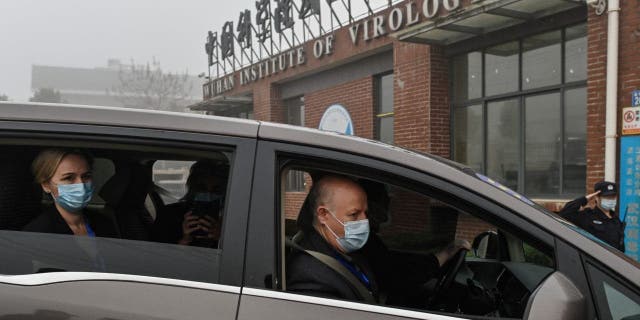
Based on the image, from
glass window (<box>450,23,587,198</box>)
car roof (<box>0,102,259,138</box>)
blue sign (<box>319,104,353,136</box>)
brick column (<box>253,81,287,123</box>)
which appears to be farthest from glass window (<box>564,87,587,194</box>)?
brick column (<box>253,81,287,123</box>)

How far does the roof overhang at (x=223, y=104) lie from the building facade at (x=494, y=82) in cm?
368

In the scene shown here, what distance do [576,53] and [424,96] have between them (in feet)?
8.18

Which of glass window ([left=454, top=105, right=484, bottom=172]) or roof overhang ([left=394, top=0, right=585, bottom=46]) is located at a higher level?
roof overhang ([left=394, top=0, right=585, bottom=46])

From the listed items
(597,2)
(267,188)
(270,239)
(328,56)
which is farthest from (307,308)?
(328,56)

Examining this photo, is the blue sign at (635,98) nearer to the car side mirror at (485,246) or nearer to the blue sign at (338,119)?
the car side mirror at (485,246)

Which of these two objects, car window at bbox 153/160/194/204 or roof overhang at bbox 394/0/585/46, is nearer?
car window at bbox 153/160/194/204

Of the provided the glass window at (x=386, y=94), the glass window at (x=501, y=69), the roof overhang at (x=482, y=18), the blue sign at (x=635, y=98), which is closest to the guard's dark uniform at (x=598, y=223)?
the blue sign at (x=635, y=98)

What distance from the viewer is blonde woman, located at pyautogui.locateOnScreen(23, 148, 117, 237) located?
1723mm

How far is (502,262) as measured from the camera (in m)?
2.12

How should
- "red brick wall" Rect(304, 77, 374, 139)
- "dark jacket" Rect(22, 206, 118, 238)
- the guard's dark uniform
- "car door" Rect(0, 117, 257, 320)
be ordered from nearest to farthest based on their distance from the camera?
"car door" Rect(0, 117, 257, 320), "dark jacket" Rect(22, 206, 118, 238), the guard's dark uniform, "red brick wall" Rect(304, 77, 374, 139)

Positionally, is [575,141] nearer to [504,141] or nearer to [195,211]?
[504,141]

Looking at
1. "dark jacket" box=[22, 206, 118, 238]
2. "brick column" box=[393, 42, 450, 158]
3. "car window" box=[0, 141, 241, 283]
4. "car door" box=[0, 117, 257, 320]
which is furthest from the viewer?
"brick column" box=[393, 42, 450, 158]

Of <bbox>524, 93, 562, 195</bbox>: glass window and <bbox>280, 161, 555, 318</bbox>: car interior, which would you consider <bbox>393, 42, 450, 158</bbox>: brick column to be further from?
<bbox>280, 161, 555, 318</bbox>: car interior

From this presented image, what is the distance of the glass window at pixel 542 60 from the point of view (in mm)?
6754
